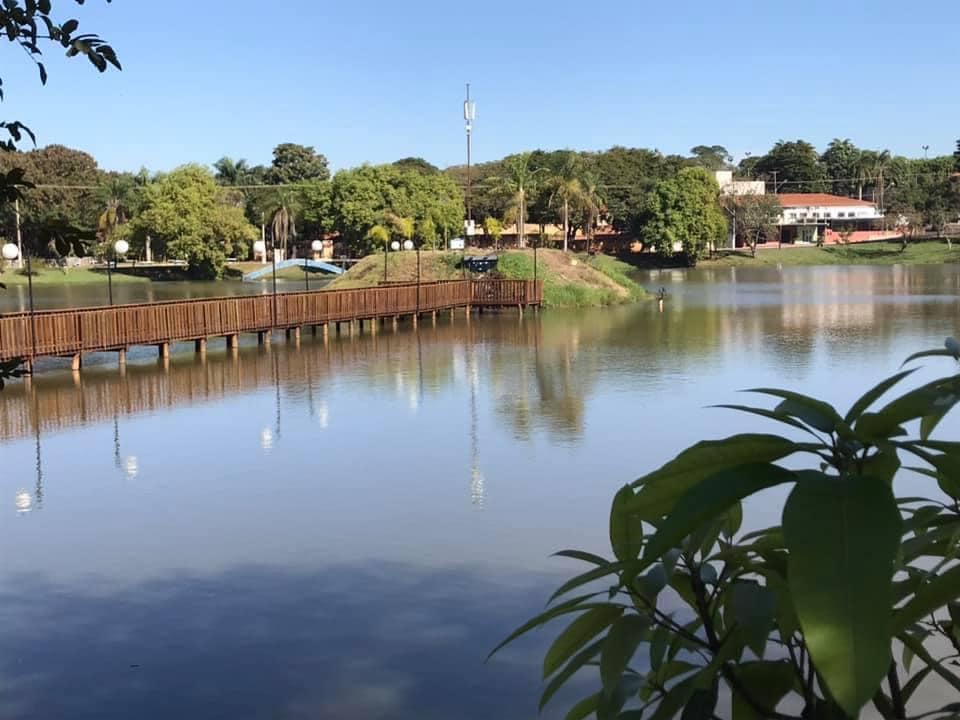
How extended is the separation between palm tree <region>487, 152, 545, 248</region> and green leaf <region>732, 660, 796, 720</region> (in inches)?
1940

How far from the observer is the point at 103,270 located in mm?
62938

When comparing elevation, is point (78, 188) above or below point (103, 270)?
above

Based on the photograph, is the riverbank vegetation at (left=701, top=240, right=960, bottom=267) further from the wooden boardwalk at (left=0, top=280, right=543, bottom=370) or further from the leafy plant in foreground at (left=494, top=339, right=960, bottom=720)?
the leafy plant in foreground at (left=494, top=339, right=960, bottom=720)

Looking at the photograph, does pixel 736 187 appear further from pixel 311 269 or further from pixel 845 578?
pixel 845 578

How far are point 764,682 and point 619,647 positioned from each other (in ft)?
0.59

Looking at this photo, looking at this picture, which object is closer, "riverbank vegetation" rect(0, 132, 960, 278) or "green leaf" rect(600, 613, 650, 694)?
"green leaf" rect(600, 613, 650, 694)

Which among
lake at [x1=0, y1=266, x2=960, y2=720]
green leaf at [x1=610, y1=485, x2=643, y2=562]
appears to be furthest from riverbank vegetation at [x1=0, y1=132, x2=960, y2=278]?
green leaf at [x1=610, y1=485, x2=643, y2=562]

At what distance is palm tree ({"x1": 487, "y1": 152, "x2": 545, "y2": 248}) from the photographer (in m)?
55.9

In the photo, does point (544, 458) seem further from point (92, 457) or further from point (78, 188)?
point (78, 188)

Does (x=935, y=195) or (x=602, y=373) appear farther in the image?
(x=935, y=195)

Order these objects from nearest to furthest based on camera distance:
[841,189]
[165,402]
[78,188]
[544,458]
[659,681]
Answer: [659,681] → [544,458] → [165,402] → [78,188] → [841,189]

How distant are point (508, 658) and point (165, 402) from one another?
35.5 feet

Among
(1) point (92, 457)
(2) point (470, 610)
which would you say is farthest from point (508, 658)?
(1) point (92, 457)

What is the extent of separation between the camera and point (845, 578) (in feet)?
3.04
